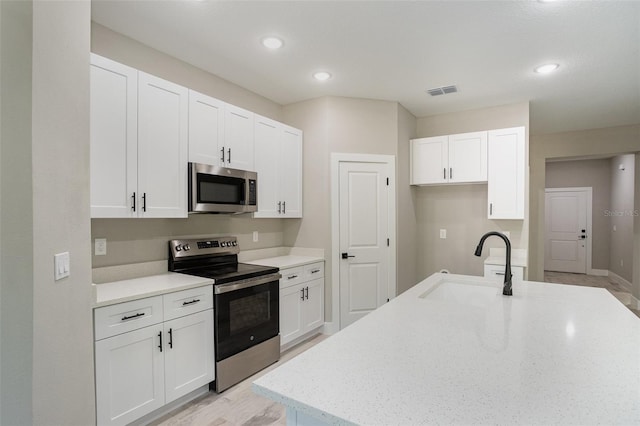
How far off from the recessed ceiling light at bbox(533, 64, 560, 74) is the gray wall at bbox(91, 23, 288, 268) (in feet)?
9.30

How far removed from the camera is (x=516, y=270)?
3.63 m

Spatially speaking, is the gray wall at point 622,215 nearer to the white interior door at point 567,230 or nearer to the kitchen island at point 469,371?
the white interior door at point 567,230

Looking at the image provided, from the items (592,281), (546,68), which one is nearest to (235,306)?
(546,68)

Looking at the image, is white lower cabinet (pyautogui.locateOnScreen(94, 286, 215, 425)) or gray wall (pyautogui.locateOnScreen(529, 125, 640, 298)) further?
gray wall (pyautogui.locateOnScreen(529, 125, 640, 298))

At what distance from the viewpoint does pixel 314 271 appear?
A: 12.2 feet

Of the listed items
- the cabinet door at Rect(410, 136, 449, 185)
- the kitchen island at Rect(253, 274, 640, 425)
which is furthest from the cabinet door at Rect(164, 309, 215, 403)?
the cabinet door at Rect(410, 136, 449, 185)

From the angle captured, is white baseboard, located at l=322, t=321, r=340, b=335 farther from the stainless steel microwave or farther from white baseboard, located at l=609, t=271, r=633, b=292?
white baseboard, located at l=609, t=271, r=633, b=292

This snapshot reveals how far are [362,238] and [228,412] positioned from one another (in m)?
2.27

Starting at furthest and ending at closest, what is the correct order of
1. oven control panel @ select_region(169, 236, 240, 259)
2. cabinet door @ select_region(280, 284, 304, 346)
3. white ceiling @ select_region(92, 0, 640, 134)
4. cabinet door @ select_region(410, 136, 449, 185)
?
1. cabinet door @ select_region(410, 136, 449, 185)
2. cabinet door @ select_region(280, 284, 304, 346)
3. oven control panel @ select_region(169, 236, 240, 259)
4. white ceiling @ select_region(92, 0, 640, 134)

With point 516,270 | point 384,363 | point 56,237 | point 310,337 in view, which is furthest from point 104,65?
point 516,270

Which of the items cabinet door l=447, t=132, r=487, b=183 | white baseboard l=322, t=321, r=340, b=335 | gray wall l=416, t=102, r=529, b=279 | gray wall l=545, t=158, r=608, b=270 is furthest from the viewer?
gray wall l=545, t=158, r=608, b=270

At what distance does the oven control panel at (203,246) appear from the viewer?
284cm

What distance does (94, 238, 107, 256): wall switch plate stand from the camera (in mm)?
2387

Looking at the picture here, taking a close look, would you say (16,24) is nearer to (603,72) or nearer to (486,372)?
(486,372)
